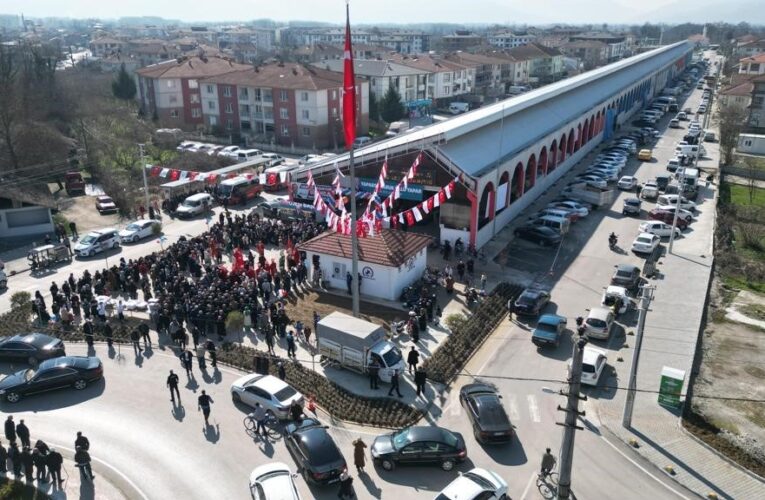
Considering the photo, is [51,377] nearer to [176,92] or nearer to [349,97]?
[349,97]

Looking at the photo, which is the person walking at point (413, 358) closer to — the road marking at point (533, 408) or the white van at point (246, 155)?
the road marking at point (533, 408)

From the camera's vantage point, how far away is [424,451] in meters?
16.8

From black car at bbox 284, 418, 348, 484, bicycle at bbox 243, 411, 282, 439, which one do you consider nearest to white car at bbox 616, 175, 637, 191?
bicycle at bbox 243, 411, 282, 439

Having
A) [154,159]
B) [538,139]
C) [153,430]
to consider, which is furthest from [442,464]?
[154,159]

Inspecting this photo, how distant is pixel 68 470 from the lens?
673 inches

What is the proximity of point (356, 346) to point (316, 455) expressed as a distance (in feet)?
18.3

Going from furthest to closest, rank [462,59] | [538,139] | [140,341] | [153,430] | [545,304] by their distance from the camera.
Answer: [462,59]
[538,139]
[545,304]
[140,341]
[153,430]

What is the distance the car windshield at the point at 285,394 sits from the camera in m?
19.1

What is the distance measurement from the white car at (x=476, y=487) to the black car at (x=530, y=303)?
11283 millimetres

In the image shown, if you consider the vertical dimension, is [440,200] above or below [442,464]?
above

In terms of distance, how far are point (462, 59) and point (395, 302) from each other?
8281cm

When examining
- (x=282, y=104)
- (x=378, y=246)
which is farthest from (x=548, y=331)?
(x=282, y=104)

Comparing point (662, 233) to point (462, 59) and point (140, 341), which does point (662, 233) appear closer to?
point (140, 341)

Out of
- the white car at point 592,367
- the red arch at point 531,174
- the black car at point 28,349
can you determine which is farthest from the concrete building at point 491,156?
the black car at point 28,349
